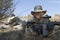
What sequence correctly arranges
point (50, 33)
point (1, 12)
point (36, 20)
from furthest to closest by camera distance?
point (50, 33), point (36, 20), point (1, 12)

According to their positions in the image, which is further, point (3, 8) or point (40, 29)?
point (40, 29)

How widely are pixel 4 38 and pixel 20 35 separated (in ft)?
1.80

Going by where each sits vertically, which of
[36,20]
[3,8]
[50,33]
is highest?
[3,8]

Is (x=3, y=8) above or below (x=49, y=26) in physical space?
above

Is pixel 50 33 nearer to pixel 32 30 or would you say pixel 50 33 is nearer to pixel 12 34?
pixel 32 30

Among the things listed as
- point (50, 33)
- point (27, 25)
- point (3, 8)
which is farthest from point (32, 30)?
point (3, 8)

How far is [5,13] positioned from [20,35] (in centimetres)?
90

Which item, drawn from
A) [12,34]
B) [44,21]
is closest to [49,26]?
[44,21]

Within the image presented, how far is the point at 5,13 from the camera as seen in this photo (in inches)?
294

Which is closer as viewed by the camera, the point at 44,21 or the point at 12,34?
the point at 12,34

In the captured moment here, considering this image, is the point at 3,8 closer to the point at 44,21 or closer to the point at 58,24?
the point at 44,21

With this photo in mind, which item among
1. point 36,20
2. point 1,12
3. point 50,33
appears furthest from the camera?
point 50,33

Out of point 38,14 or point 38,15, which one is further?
point 38,14

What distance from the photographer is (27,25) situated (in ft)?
26.5
